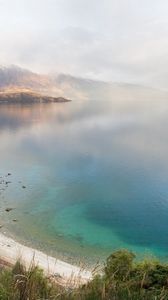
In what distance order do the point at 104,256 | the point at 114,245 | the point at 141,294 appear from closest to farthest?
the point at 141,294 → the point at 104,256 → the point at 114,245

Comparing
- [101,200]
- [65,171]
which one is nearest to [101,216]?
[101,200]

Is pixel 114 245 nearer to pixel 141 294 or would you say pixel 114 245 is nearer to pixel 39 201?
pixel 39 201

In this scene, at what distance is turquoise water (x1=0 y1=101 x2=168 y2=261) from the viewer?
52844 millimetres

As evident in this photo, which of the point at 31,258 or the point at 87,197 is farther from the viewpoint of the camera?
the point at 87,197

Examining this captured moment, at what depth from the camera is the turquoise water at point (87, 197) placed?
52.8 metres

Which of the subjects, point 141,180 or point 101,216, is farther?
point 141,180

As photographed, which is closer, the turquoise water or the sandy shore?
the sandy shore

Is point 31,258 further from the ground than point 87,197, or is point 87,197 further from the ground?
point 87,197

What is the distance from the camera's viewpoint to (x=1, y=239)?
49.8 metres

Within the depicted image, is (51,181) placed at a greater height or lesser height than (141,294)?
lesser

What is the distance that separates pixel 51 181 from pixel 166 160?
131ft

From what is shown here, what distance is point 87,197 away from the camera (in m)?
71.4

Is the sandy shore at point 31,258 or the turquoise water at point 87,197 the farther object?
the turquoise water at point 87,197

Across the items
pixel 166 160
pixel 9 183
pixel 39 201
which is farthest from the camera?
pixel 166 160
